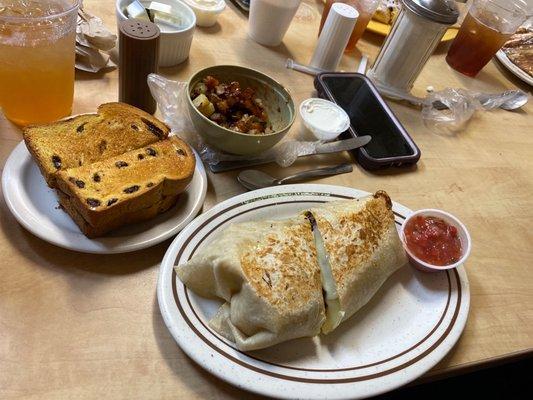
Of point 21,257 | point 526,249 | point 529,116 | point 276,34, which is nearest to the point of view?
point 21,257

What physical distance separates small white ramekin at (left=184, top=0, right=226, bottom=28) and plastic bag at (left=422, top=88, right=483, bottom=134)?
87 centimetres

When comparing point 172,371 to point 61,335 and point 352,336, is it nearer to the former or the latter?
point 61,335

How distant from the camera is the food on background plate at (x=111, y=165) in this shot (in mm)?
965

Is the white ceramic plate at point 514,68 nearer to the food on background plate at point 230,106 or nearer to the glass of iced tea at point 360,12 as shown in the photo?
the glass of iced tea at point 360,12

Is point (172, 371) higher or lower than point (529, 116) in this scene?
lower

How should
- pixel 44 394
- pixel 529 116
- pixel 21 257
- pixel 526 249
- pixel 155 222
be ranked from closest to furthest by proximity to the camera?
pixel 44 394 → pixel 21 257 → pixel 155 222 → pixel 526 249 → pixel 529 116

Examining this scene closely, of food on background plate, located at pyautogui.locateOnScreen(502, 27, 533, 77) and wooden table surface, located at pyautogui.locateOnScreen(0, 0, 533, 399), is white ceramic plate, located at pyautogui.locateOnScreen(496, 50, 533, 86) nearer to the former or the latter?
food on background plate, located at pyautogui.locateOnScreen(502, 27, 533, 77)

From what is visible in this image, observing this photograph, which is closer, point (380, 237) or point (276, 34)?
point (380, 237)

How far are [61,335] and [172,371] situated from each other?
22cm

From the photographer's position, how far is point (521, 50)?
2227 mm

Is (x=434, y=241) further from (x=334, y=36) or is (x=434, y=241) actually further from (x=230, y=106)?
(x=334, y=36)

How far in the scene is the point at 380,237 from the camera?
1092 mm

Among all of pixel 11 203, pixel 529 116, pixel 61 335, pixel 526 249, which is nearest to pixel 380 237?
pixel 526 249

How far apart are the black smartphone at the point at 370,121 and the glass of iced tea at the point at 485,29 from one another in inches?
25.5
